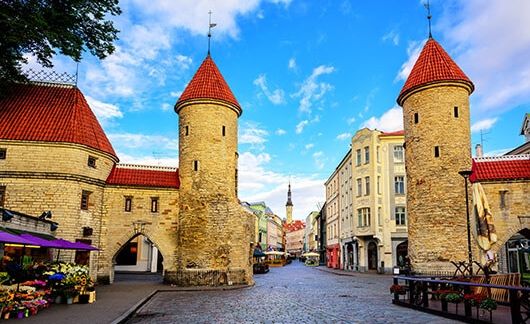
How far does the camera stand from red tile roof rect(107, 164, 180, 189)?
1043 inches

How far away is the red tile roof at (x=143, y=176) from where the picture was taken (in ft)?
86.9

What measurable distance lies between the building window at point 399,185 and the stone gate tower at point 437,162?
1556 centimetres

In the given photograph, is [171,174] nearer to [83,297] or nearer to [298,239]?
[83,297]

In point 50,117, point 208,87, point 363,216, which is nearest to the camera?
point 50,117

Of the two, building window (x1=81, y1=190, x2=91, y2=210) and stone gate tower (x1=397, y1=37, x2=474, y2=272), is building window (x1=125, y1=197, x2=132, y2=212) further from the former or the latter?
stone gate tower (x1=397, y1=37, x2=474, y2=272)

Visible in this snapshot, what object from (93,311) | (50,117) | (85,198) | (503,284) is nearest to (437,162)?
(503,284)

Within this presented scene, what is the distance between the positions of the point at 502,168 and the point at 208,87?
17.6 metres

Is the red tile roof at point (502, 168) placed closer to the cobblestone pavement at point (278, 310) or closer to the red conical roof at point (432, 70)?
the red conical roof at point (432, 70)

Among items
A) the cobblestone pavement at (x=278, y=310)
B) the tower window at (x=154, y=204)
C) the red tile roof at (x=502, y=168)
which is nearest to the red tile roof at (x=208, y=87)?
the tower window at (x=154, y=204)

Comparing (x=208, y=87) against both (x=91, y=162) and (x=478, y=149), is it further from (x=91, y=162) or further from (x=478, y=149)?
(x=478, y=149)

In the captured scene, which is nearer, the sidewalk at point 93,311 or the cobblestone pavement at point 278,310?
the sidewalk at point 93,311

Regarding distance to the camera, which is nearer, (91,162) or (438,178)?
(438,178)

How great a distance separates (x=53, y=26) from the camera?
71.9ft

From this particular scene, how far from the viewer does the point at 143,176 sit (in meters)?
27.0
